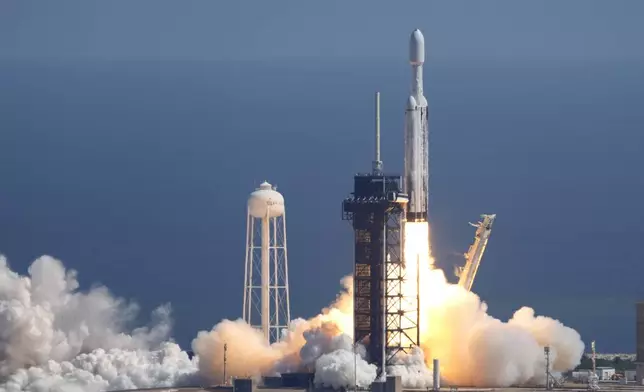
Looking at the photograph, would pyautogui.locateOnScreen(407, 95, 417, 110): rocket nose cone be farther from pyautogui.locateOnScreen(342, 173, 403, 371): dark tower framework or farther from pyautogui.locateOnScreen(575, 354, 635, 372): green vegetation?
pyautogui.locateOnScreen(575, 354, 635, 372): green vegetation

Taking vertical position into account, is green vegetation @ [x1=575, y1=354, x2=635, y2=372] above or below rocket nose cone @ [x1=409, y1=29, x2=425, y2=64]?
below

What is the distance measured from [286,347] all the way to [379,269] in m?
8.45

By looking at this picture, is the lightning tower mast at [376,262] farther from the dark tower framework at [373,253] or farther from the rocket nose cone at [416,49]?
the rocket nose cone at [416,49]

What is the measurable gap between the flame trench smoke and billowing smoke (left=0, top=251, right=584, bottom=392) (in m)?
0.06

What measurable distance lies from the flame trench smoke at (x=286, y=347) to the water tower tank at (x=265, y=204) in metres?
7.21

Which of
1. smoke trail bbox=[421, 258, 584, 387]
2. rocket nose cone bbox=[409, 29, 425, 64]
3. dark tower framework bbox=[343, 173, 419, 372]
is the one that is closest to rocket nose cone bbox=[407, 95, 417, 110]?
rocket nose cone bbox=[409, 29, 425, 64]

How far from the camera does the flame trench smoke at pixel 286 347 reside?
14550 cm

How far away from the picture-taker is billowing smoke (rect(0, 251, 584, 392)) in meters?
145

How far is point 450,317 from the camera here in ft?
488

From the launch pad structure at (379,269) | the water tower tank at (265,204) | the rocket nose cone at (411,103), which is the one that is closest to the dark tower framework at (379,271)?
the launch pad structure at (379,269)

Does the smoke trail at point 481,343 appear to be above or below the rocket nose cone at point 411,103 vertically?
below

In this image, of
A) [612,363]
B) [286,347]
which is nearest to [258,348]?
[286,347]

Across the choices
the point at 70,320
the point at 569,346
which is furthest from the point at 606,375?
the point at 70,320

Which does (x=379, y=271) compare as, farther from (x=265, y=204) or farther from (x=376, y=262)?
(x=265, y=204)
